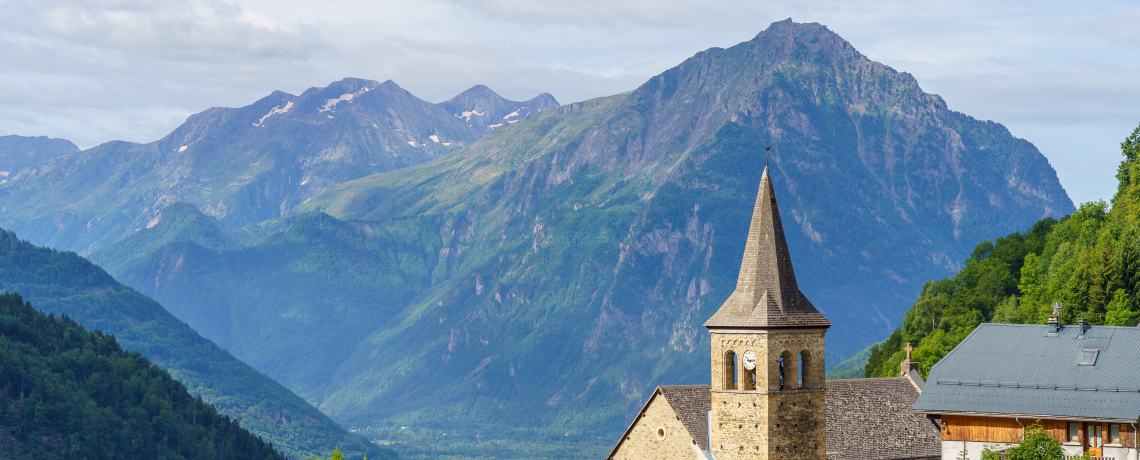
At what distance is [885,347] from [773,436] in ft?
377

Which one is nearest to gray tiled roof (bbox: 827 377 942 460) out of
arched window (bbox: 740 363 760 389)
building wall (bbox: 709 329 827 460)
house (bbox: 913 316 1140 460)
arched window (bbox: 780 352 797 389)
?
house (bbox: 913 316 1140 460)

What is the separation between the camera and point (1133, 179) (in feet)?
503

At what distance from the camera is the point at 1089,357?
83875 mm

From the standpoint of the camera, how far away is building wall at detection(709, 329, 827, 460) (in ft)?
243

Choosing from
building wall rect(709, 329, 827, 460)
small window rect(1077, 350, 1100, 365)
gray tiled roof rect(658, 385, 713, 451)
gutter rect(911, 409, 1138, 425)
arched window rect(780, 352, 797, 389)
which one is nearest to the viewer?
building wall rect(709, 329, 827, 460)

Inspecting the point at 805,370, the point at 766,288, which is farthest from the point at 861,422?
the point at 766,288

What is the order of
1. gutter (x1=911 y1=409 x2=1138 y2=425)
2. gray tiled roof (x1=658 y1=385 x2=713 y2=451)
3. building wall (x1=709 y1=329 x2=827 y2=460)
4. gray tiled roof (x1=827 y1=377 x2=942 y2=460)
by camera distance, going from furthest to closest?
gray tiled roof (x1=827 y1=377 x2=942 y2=460) < gray tiled roof (x1=658 y1=385 x2=713 y2=451) < gutter (x1=911 y1=409 x2=1138 y2=425) < building wall (x1=709 y1=329 x2=827 y2=460)

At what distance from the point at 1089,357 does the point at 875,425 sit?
15.4 meters

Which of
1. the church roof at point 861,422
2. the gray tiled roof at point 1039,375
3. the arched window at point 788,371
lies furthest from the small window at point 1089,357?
the arched window at point 788,371

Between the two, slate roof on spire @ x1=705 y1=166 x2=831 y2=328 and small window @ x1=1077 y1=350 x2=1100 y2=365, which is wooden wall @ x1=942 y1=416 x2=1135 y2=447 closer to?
small window @ x1=1077 y1=350 x2=1100 y2=365

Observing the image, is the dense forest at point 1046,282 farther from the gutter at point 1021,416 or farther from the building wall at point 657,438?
the building wall at point 657,438

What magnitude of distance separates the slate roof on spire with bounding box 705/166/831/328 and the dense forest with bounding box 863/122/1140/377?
5059 centimetres

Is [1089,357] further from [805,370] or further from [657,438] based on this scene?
[657,438]

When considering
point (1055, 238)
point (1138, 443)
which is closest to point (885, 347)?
point (1055, 238)
